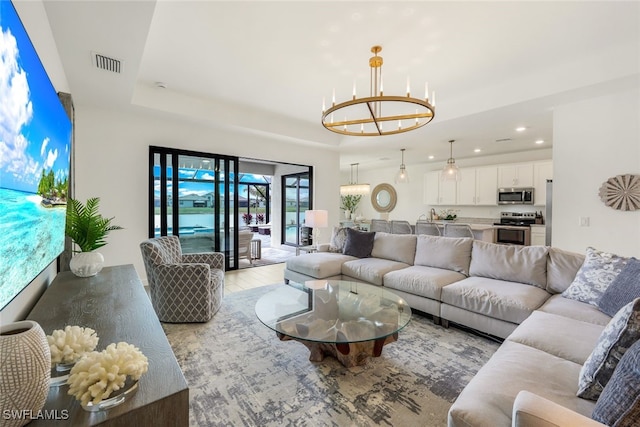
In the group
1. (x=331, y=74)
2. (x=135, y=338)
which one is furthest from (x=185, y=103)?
(x=135, y=338)

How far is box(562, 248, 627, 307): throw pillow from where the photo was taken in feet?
7.32

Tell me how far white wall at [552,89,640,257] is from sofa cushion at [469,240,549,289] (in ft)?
3.38

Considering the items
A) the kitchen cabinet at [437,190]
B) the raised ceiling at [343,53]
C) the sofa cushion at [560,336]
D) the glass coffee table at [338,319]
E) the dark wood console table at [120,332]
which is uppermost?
the raised ceiling at [343,53]

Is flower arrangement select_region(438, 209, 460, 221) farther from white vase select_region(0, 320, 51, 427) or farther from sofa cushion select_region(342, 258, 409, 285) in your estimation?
white vase select_region(0, 320, 51, 427)

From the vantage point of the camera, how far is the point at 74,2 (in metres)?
1.91

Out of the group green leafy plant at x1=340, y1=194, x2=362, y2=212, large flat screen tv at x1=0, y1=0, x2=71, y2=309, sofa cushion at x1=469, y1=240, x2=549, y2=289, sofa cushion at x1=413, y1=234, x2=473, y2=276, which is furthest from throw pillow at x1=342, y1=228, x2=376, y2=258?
green leafy plant at x1=340, y1=194, x2=362, y2=212

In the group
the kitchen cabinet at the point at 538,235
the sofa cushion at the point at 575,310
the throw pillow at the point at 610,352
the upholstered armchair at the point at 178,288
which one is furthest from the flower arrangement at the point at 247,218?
the throw pillow at the point at 610,352

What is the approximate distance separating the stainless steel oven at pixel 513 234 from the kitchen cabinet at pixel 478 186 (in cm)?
81

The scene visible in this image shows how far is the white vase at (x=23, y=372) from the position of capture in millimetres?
745

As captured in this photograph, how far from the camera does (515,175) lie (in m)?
6.50

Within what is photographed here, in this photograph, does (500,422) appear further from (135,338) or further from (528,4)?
(528,4)

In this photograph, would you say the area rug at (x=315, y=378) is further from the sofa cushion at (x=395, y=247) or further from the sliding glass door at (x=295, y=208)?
the sliding glass door at (x=295, y=208)

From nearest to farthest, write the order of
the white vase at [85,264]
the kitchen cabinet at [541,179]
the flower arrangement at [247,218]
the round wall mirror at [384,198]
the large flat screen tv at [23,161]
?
1. the large flat screen tv at [23,161]
2. the white vase at [85,264]
3. the kitchen cabinet at [541,179]
4. the round wall mirror at [384,198]
5. the flower arrangement at [247,218]

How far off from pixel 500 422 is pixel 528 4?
2.87m
